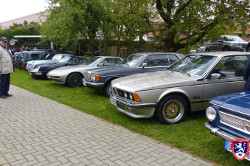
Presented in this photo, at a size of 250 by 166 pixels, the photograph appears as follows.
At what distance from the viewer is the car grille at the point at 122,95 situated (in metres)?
5.21

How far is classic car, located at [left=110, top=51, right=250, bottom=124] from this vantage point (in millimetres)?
5074

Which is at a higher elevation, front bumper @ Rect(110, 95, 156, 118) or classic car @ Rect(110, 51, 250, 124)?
classic car @ Rect(110, 51, 250, 124)

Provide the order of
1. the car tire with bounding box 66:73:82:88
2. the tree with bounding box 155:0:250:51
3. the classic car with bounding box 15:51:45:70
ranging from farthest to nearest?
the classic car with bounding box 15:51:45:70 < the tree with bounding box 155:0:250:51 < the car tire with bounding box 66:73:82:88

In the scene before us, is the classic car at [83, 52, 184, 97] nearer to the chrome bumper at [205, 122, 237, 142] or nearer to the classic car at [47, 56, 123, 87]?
the classic car at [47, 56, 123, 87]

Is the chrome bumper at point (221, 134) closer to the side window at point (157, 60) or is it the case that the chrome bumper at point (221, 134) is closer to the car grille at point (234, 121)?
the car grille at point (234, 121)

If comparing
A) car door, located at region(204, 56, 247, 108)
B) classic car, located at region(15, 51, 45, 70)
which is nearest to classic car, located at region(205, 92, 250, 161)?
→ car door, located at region(204, 56, 247, 108)

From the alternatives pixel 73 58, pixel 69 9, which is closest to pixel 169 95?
pixel 73 58

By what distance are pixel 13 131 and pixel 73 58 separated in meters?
8.14

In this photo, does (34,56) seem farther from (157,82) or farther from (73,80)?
(157,82)

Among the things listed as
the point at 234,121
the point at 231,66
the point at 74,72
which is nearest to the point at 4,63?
the point at 74,72

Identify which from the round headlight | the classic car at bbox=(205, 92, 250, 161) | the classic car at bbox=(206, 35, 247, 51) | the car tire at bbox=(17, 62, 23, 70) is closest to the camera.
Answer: the classic car at bbox=(205, 92, 250, 161)

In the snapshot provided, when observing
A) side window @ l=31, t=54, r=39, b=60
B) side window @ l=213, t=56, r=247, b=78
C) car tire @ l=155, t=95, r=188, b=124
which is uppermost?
side window @ l=31, t=54, r=39, b=60

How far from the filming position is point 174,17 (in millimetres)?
11594

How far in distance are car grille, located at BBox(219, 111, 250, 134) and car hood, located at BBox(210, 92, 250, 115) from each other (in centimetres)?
12
